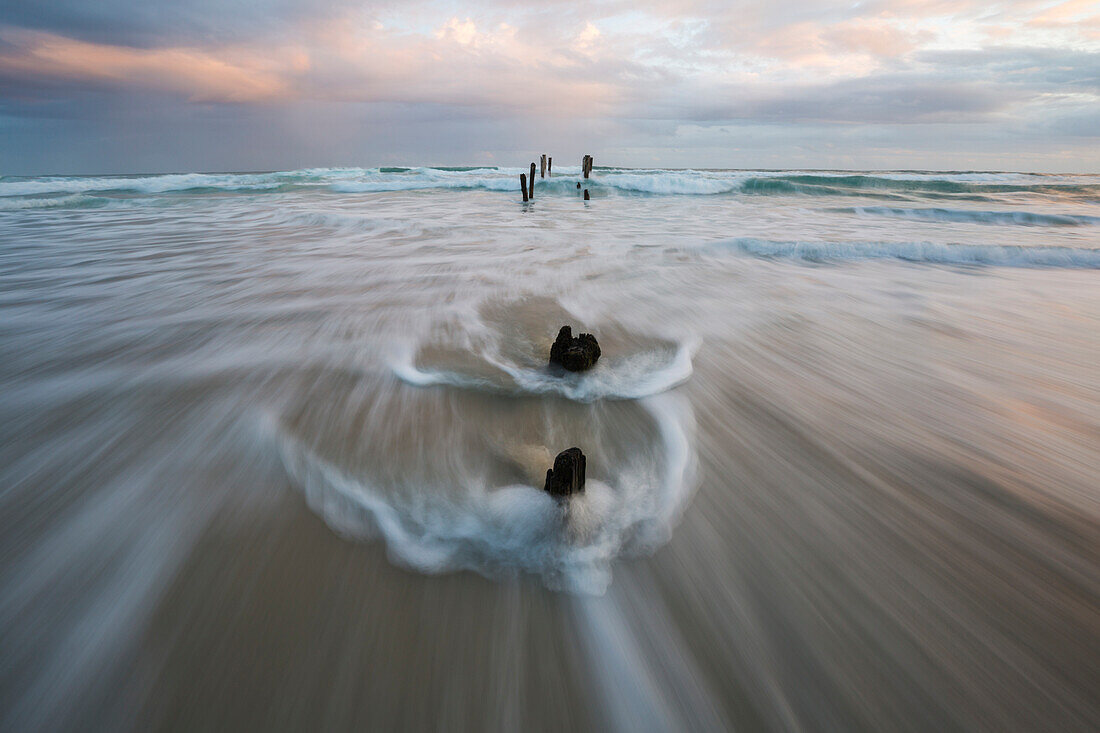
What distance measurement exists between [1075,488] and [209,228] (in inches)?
520

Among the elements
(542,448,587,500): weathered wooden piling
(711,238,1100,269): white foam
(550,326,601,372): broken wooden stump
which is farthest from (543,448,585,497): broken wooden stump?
(711,238,1100,269): white foam

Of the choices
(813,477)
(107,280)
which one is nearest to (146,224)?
(107,280)

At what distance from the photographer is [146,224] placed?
11367 mm

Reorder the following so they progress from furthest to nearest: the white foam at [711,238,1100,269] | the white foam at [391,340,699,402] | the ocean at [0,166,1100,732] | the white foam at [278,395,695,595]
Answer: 1. the white foam at [711,238,1100,269]
2. the white foam at [391,340,699,402]
3. the white foam at [278,395,695,595]
4. the ocean at [0,166,1100,732]

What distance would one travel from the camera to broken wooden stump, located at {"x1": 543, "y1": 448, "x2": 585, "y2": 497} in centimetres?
152

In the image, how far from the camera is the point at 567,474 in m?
1.52

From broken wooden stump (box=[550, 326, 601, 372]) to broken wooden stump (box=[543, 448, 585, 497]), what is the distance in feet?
3.84

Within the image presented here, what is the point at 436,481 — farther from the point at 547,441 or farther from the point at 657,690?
the point at 657,690

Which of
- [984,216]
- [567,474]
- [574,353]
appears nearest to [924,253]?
[574,353]

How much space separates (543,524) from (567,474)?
0.58ft

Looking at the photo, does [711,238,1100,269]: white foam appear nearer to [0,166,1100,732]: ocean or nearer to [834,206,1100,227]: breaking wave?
[0,166,1100,732]: ocean

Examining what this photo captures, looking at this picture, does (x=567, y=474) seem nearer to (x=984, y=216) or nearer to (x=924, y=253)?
(x=924, y=253)

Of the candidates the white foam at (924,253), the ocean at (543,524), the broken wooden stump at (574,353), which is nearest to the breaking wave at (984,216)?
the white foam at (924,253)

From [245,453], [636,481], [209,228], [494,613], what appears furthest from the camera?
[209,228]
